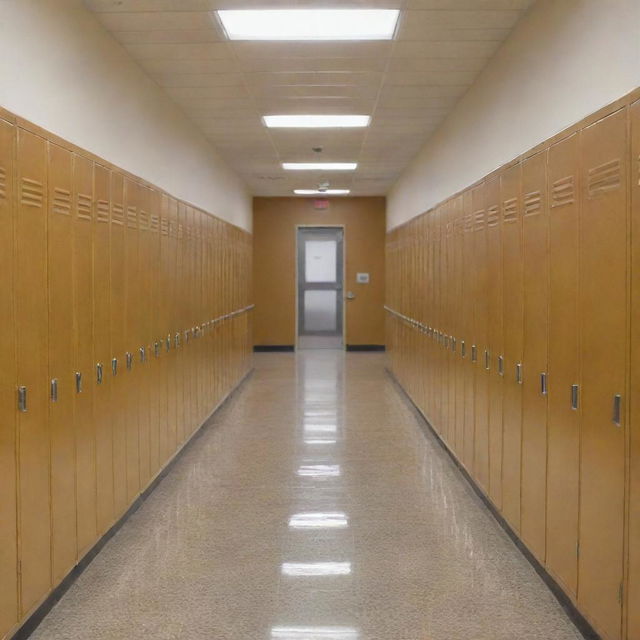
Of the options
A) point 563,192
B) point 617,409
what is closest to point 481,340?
point 563,192

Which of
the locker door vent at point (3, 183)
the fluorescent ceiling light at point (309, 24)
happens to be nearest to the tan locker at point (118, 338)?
the fluorescent ceiling light at point (309, 24)

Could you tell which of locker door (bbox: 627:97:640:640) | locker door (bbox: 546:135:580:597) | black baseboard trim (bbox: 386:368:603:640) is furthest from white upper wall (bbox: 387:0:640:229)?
black baseboard trim (bbox: 386:368:603:640)

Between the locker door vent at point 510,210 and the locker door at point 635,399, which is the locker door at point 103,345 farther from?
the locker door at point 635,399

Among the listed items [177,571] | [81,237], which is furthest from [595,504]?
[81,237]

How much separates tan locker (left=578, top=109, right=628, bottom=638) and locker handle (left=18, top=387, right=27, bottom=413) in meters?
2.19

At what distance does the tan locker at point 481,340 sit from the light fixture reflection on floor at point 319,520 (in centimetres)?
96

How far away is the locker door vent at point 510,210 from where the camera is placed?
3898mm

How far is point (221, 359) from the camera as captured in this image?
8.55m

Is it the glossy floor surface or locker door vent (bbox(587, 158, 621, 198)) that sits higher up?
locker door vent (bbox(587, 158, 621, 198))

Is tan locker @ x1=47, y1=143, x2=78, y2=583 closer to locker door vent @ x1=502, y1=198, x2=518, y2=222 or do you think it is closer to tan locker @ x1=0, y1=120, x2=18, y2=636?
tan locker @ x1=0, y1=120, x2=18, y2=636

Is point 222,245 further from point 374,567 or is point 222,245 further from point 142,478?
point 374,567

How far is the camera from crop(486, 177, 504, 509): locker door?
14.1 feet

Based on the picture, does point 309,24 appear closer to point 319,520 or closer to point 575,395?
point 575,395

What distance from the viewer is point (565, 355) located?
3094 millimetres
